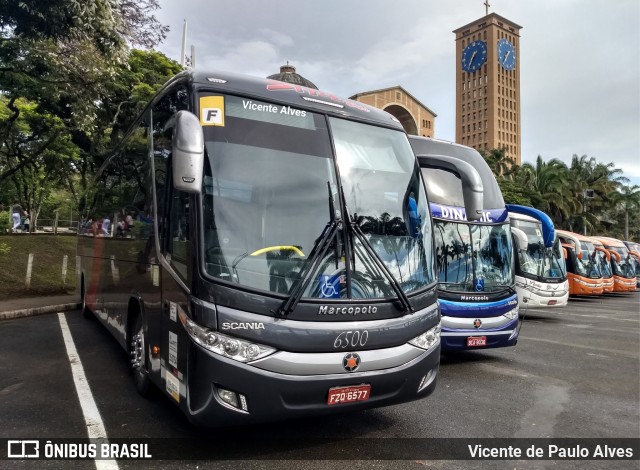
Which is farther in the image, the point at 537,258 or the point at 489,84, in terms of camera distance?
the point at 489,84

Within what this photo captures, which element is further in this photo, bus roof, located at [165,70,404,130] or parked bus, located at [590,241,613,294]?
parked bus, located at [590,241,613,294]

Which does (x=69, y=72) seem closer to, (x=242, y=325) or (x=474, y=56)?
(x=242, y=325)

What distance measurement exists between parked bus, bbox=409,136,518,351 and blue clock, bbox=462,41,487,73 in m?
124

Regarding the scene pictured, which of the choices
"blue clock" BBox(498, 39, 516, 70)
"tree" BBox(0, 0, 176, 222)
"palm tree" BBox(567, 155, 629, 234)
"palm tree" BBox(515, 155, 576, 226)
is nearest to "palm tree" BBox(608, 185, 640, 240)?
"palm tree" BBox(567, 155, 629, 234)

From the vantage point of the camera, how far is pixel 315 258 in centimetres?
385

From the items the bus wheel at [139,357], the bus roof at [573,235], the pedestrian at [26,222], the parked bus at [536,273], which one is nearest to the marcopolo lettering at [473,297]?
the bus wheel at [139,357]

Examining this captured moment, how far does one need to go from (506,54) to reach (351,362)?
134 metres

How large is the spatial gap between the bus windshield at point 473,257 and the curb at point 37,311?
29.2 feet

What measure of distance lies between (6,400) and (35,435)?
121cm

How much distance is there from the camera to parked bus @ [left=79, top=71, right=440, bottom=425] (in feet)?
11.8

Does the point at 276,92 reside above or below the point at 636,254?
above

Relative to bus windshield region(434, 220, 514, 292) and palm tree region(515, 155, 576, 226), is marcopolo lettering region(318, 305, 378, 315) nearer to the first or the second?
bus windshield region(434, 220, 514, 292)

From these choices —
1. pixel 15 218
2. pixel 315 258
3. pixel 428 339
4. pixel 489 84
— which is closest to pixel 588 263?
pixel 428 339

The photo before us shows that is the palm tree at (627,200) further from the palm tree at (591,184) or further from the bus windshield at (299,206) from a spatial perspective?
the bus windshield at (299,206)
